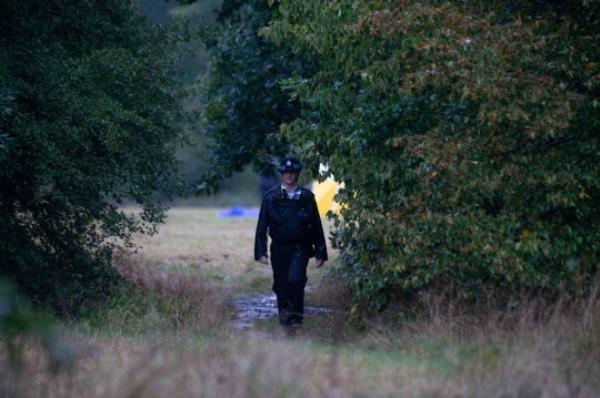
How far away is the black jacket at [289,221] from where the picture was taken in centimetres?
1190

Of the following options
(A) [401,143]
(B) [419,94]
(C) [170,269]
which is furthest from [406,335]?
(C) [170,269]

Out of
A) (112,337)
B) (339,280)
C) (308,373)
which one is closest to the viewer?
(308,373)

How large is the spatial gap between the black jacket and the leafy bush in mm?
1606

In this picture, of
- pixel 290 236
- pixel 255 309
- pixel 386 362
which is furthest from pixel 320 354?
pixel 255 309

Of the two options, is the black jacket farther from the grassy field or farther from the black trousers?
the grassy field

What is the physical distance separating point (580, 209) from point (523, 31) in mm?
1890

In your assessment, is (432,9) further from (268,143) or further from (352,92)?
(268,143)

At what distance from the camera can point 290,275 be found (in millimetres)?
11875

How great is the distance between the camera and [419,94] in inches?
426

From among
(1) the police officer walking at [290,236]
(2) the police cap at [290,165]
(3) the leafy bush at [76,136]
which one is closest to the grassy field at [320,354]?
(1) the police officer walking at [290,236]

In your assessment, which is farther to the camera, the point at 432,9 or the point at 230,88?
the point at 230,88

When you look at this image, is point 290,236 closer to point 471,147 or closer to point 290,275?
point 290,275

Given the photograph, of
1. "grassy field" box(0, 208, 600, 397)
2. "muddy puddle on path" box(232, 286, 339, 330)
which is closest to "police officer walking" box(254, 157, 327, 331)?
"grassy field" box(0, 208, 600, 397)

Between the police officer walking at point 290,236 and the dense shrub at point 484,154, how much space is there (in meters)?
1.27
